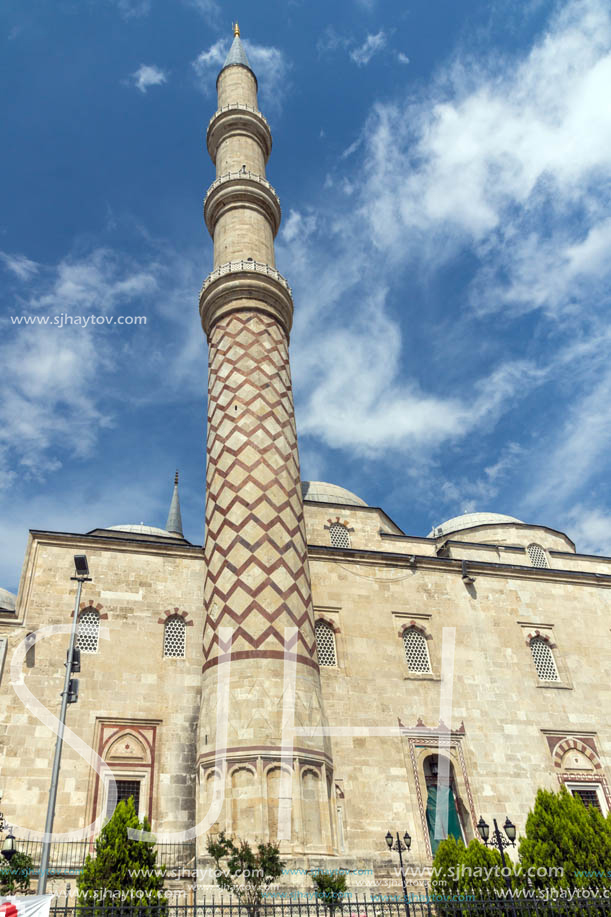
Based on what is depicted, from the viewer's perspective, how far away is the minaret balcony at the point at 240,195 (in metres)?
19.0

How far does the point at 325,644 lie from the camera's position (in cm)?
1586

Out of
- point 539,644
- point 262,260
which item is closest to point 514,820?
point 539,644

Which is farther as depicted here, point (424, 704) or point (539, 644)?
point (539, 644)

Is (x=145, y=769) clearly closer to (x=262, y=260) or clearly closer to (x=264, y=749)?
(x=264, y=749)

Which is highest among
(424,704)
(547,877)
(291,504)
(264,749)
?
(291,504)

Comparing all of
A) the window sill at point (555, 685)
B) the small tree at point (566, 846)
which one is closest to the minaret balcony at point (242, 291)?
the window sill at point (555, 685)

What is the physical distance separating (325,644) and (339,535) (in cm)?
488

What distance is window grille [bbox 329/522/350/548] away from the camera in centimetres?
2011

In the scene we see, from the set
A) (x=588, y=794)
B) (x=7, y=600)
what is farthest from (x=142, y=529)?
(x=588, y=794)

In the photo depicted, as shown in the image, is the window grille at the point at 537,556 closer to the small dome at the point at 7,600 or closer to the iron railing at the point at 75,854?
the iron railing at the point at 75,854

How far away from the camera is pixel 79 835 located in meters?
12.2

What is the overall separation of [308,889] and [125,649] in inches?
Result: 232

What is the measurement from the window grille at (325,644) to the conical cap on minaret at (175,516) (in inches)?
472

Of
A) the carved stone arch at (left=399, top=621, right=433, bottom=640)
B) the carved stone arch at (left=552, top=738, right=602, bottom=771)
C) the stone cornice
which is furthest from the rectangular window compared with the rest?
the stone cornice
